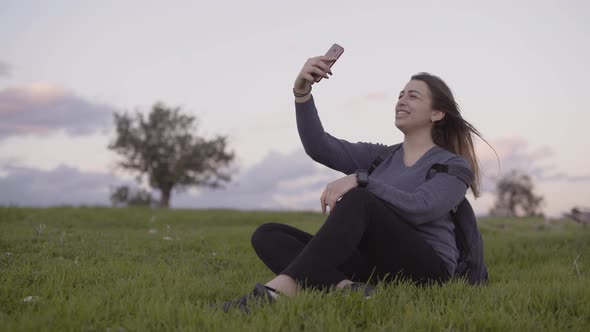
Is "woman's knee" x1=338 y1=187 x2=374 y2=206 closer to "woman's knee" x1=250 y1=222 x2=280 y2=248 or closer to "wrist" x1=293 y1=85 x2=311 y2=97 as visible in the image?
"woman's knee" x1=250 y1=222 x2=280 y2=248

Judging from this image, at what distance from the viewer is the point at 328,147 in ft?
17.7

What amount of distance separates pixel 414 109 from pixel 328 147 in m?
0.96

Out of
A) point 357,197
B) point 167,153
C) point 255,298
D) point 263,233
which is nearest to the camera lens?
point 255,298

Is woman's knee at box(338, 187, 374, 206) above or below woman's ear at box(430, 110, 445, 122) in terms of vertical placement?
below

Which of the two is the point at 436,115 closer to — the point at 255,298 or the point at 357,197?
the point at 357,197

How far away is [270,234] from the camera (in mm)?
5184

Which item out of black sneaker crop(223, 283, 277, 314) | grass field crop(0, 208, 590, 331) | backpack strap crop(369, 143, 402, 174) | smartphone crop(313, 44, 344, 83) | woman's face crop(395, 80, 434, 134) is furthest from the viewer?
backpack strap crop(369, 143, 402, 174)

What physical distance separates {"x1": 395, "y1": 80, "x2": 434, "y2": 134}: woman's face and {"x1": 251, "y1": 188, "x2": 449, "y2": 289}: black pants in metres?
1.11

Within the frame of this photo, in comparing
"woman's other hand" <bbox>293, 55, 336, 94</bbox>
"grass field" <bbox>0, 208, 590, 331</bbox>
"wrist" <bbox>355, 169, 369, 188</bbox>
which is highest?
"woman's other hand" <bbox>293, 55, 336, 94</bbox>

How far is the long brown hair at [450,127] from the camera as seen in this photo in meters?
5.18

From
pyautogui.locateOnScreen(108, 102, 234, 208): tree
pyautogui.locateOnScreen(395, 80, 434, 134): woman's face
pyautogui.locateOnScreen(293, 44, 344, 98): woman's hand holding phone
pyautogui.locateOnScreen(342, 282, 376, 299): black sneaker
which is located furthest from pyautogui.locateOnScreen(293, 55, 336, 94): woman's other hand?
pyautogui.locateOnScreen(108, 102, 234, 208): tree

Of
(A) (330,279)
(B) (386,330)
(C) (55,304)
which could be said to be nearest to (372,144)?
(A) (330,279)

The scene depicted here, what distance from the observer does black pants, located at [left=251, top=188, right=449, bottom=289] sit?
4094 millimetres

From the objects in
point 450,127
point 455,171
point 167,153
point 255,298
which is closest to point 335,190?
point 255,298
